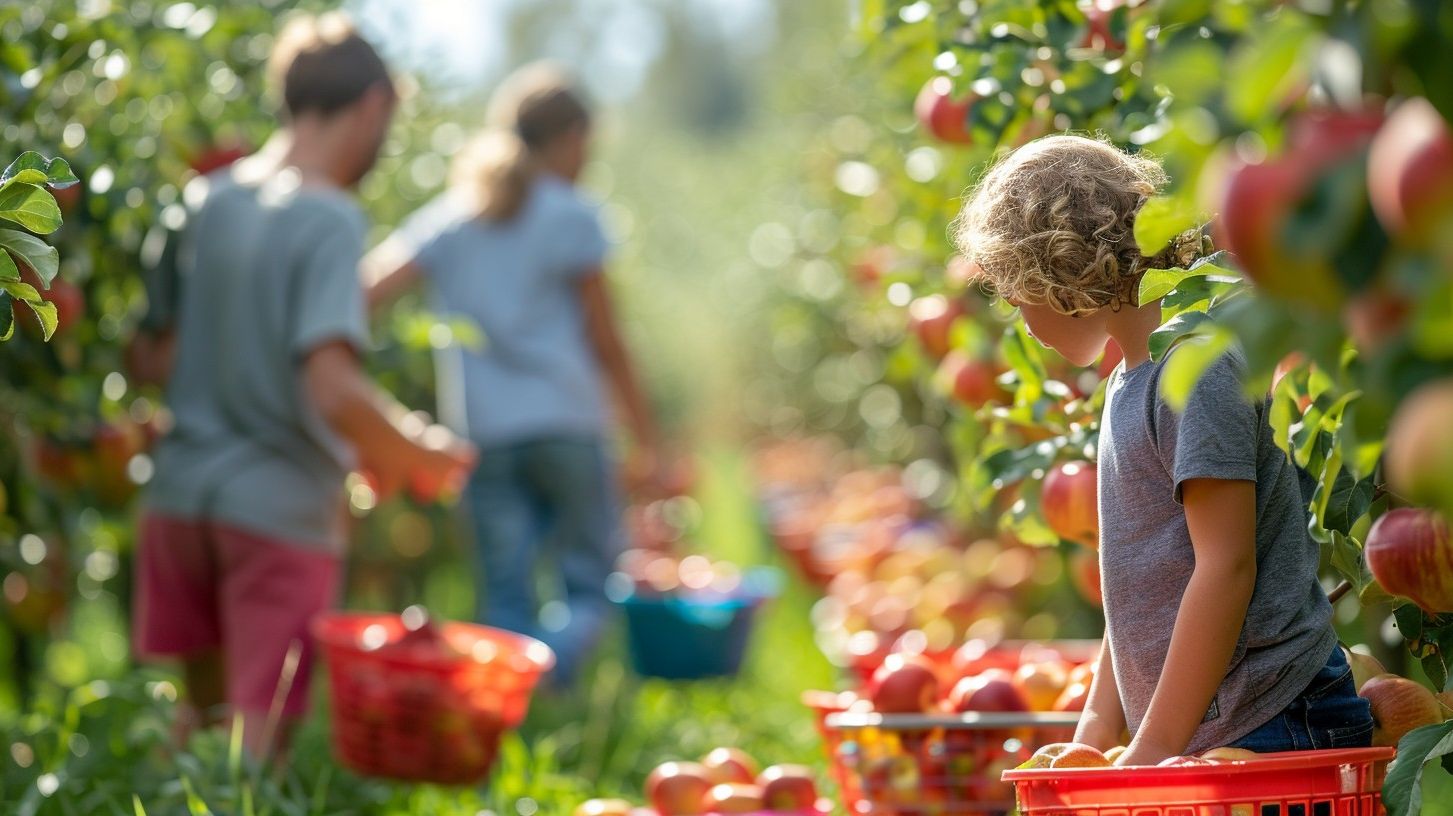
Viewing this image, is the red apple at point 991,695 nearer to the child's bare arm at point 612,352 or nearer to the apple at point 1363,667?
the apple at point 1363,667

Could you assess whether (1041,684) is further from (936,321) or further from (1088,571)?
(936,321)

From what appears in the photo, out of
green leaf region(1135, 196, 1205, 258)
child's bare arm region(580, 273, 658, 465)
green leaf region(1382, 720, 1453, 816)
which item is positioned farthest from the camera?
child's bare arm region(580, 273, 658, 465)

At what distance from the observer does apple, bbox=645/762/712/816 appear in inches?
107

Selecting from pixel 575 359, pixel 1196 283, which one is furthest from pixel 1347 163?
pixel 575 359

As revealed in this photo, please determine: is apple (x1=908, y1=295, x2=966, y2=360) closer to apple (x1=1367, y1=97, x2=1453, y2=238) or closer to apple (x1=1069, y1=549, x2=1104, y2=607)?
apple (x1=1069, y1=549, x2=1104, y2=607)

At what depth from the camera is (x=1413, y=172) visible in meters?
0.84

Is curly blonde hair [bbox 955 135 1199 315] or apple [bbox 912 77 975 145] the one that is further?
apple [bbox 912 77 975 145]

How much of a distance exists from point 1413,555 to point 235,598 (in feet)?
7.51

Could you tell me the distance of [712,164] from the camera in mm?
23641

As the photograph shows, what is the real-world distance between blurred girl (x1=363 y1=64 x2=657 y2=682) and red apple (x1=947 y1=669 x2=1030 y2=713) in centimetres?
215

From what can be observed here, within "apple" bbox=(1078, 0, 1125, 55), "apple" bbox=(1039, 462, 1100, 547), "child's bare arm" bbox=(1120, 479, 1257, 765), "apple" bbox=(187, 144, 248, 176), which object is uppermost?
"apple" bbox=(1078, 0, 1125, 55)

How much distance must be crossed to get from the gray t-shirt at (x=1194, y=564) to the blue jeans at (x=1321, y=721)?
2 centimetres

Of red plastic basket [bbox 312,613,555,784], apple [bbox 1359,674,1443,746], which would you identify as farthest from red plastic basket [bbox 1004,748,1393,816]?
red plastic basket [bbox 312,613,555,784]

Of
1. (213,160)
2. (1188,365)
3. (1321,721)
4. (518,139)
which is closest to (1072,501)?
(1321,721)
